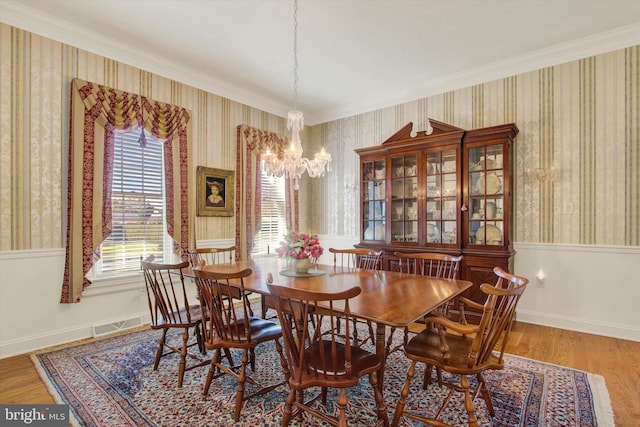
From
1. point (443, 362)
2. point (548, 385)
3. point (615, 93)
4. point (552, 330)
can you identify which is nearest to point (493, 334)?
point (443, 362)

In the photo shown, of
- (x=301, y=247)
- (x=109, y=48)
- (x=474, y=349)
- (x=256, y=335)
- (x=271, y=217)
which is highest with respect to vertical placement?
(x=109, y=48)

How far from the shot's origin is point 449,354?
5.73 ft

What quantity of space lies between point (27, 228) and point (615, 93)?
5.78m

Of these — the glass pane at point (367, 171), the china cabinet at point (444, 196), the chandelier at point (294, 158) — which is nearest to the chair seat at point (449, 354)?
the chandelier at point (294, 158)

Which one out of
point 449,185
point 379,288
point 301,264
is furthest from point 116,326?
point 449,185

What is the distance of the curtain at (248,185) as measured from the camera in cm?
459

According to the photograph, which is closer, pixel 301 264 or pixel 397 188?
pixel 301 264

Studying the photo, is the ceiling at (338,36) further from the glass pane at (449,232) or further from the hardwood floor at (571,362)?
the hardwood floor at (571,362)

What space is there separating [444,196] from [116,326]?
3923 mm

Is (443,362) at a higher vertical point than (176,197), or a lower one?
lower

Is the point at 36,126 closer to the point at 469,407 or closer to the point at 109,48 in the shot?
the point at 109,48

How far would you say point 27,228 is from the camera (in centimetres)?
292

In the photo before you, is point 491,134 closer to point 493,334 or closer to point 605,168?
point 605,168

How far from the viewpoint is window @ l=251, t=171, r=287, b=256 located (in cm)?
501
